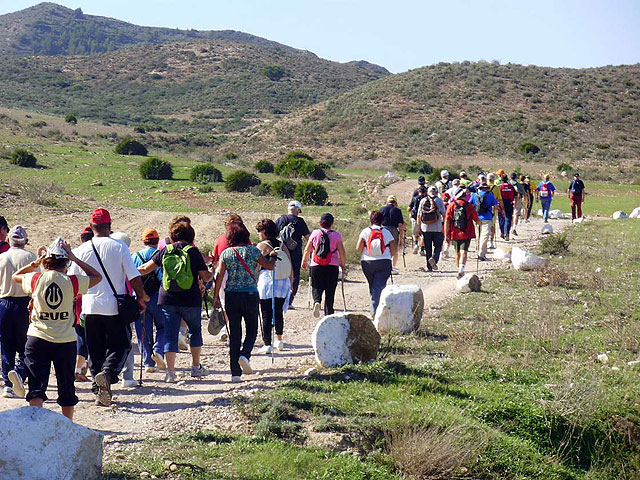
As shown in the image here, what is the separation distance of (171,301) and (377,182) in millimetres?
28705

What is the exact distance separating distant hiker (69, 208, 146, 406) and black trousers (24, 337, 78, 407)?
679 millimetres

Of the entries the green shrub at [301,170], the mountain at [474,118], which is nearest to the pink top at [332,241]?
the green shrub at [301,170]

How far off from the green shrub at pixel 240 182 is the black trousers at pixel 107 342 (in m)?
23.8

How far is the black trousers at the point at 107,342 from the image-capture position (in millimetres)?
7367

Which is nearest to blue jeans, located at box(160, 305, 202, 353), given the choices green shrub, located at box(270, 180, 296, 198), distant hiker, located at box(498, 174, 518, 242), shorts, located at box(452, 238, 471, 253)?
shorts, located at box(452, 238, 471, 253)

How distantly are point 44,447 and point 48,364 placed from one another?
1.48m

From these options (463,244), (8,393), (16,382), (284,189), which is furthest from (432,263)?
(284,189)

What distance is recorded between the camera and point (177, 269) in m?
8.04

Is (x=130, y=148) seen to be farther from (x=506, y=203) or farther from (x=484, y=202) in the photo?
(x=484, y=202)

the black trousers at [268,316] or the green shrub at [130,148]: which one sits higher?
the green shrub at [130,148]

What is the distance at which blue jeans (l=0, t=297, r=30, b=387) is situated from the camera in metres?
7.53

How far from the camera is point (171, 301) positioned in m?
8.17

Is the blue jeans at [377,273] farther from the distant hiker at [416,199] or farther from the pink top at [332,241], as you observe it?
the distant hiker at [416,199]

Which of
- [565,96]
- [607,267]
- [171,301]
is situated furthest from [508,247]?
[565,96]
